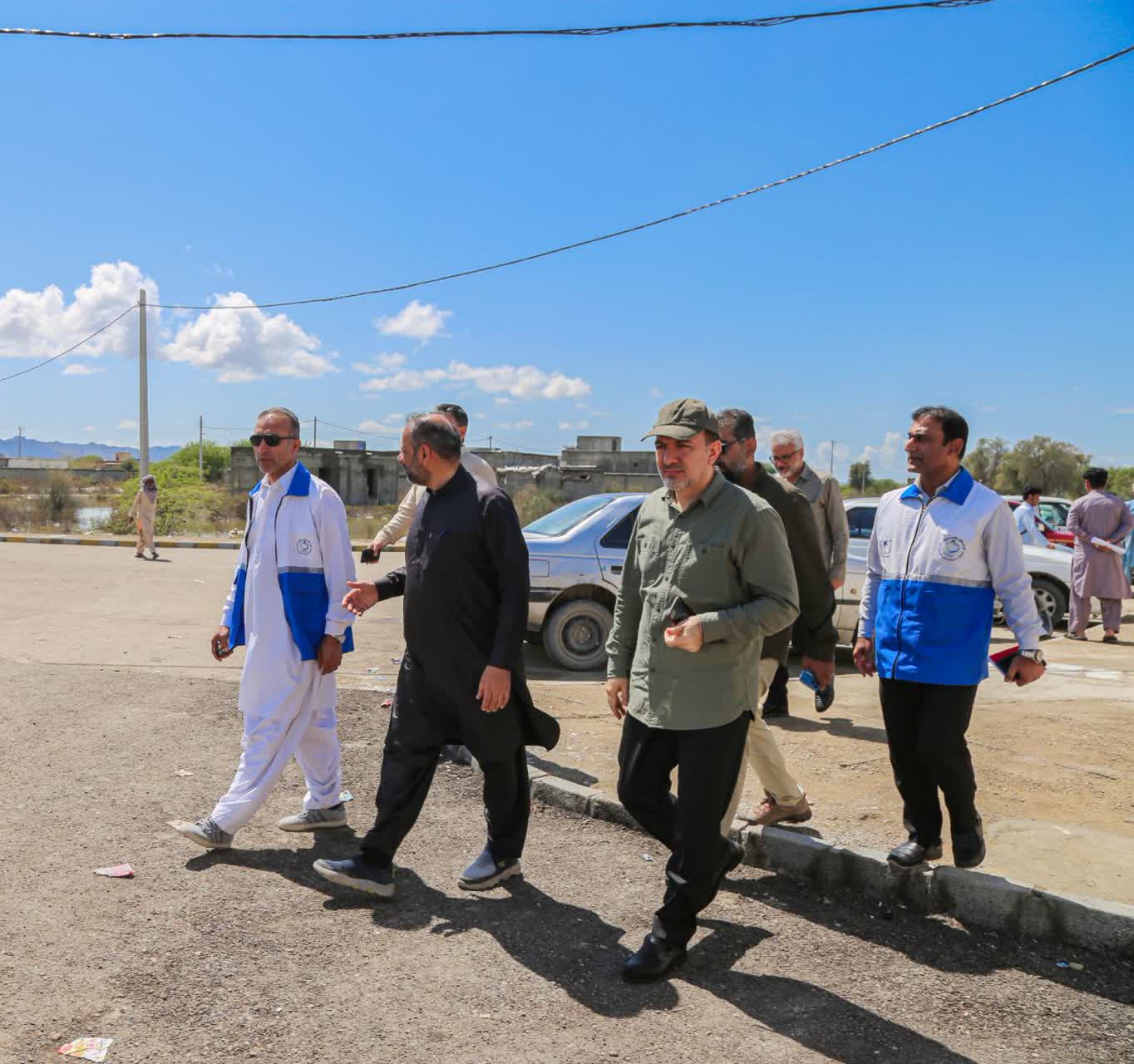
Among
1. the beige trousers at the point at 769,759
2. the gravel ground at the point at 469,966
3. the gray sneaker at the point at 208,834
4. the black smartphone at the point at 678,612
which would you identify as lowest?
the gravel ground at the point at 469,966

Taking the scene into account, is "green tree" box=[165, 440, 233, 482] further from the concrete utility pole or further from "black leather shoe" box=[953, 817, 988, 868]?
"black leather shoe" box=[953, 817, 988, 868]

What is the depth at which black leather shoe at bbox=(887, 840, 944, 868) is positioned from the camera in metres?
4.26

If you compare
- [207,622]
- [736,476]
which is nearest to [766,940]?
[736,476]

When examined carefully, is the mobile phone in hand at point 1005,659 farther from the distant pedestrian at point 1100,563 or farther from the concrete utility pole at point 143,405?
the concrete utility pole at point 143,405

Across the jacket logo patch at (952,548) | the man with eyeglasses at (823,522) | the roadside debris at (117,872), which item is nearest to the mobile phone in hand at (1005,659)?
the jacket logo patch at (952,548)

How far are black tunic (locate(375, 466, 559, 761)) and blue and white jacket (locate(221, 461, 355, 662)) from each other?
0.74 metres

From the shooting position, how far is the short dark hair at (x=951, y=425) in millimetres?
4176

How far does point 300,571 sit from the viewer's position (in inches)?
189

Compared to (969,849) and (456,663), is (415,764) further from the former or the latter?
(969,849)

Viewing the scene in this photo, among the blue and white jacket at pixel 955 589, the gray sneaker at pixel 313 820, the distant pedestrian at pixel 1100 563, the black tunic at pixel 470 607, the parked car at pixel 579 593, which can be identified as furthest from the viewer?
the distant pedestrian at pixel 1100 563

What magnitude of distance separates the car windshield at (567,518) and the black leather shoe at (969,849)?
5919 millimetres

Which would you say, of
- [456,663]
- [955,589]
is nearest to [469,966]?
[456,663]

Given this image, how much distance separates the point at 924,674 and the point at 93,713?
581 cm

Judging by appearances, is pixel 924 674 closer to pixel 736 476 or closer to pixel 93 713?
pixel 736 476
